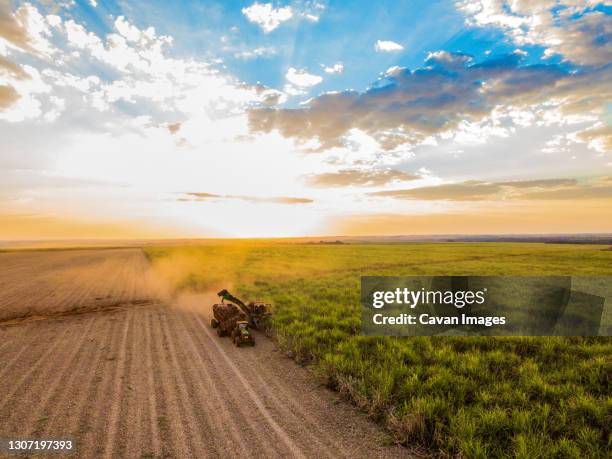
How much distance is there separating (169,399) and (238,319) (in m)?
5.17

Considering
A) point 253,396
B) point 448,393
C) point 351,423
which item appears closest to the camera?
point 351,423

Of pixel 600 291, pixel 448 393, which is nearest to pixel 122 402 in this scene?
pixel 448 393

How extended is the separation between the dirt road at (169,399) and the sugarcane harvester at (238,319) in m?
0.42

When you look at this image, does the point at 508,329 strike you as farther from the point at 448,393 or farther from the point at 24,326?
the point at 24,326

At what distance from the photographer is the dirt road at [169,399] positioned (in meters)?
5.43

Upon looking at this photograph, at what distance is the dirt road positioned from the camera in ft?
17.8

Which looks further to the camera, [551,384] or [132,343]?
[132,343]

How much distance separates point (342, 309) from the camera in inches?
569

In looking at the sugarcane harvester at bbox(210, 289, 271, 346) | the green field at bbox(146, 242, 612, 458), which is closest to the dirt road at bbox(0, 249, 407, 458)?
the sugarcane harvester at bbox(210, 289, 271, 346)

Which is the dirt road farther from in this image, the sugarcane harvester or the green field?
the green field

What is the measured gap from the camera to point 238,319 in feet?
39.5

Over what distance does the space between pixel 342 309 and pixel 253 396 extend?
25.7 ft

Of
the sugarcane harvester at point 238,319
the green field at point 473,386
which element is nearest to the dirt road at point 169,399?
the sugarcane harvester at point 238,319

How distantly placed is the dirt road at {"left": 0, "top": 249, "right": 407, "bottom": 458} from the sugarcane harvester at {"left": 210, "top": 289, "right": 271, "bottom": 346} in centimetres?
42
